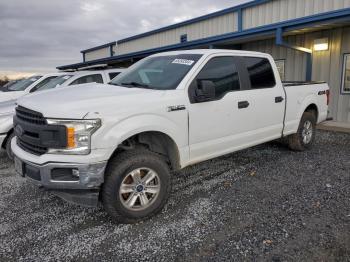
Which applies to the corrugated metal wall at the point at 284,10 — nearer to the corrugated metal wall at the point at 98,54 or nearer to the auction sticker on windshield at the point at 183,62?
the auction sticker on windshield at the point at 183,62

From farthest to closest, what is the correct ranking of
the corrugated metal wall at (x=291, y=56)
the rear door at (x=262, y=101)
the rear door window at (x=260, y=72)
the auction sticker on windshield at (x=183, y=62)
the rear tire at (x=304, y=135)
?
1. the corrugated metal wall at (x=291, y=56)
2. the rear tire at (x=304, y=135)
3. the rear door window at (x=260, y=72)
4. the rear door at (x=262, y=101)
5. the auction sticker on windshield at (x=183, y=62)

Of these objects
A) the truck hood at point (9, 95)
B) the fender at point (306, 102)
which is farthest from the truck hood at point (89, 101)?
the truck hood at point (9, 95)

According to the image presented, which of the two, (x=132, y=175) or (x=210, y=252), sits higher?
(x=132, y=175)

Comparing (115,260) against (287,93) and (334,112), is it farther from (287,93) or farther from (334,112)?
(334,112)

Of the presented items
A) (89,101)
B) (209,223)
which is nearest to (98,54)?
(89,101)

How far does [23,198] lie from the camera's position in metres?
4.42

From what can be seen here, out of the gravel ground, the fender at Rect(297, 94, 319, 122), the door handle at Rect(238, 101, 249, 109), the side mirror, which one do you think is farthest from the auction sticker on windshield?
the fender at Rect(297, 94, 319, 122)

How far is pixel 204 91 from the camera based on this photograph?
393 cm

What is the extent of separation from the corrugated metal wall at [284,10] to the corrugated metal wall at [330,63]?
2.14 feet

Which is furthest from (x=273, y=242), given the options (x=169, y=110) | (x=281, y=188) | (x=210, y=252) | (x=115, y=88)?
(x=115, y=88)

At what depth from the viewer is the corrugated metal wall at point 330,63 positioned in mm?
9055

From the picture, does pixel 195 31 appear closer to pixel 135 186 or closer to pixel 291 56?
pixel 291 56

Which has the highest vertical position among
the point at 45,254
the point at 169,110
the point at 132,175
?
the point at 169,110

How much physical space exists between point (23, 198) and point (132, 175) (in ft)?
6.44
